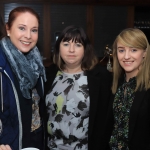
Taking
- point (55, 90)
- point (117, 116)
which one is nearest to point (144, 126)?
point (117, 116)

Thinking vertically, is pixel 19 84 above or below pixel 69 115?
above

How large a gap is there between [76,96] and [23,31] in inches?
23.7

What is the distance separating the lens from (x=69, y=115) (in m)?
1.69

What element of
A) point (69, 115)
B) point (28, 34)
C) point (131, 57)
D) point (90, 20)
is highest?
point (90, 20)

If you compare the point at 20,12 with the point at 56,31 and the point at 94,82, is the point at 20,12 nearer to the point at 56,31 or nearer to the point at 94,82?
the point at 94,82

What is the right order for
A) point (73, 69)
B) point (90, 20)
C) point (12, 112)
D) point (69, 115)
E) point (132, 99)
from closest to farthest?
point (12, 112) < point (132, 99) < point (69, 115) < point (73, 69) < point (90, 20)

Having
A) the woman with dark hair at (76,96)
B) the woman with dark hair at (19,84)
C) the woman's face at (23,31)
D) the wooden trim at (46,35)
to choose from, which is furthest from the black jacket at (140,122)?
the wooden trim at (46,35)

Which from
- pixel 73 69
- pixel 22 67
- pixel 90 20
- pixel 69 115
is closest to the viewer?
pixel 22 67

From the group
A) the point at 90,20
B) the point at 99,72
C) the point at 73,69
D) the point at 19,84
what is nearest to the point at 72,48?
the point at 73,69

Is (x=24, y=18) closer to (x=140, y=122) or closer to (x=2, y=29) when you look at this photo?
(x=2, y=29)

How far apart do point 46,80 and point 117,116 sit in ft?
2.01

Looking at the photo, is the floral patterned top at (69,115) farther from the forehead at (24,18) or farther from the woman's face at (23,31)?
the forehead at (24,18)

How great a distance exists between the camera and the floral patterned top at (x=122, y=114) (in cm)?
154

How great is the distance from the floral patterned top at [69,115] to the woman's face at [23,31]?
1.52 feet
